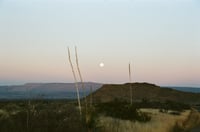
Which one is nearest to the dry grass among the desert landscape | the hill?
the desert landscape

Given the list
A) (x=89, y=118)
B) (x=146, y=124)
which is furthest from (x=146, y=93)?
(x=89, y=118)

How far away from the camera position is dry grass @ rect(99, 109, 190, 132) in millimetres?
15942

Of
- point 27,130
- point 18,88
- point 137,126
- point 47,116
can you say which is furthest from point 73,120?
point 18,88

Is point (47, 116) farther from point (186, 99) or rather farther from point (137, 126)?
point (186, 99)

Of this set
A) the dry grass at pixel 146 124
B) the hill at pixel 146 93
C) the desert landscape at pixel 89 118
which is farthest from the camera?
the hill at pixel 146 93

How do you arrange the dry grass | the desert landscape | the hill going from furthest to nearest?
the hill → the dry grass → the desert landscape

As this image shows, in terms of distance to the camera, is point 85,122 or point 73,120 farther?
point 85,122

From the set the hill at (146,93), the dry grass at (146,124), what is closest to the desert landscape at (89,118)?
the dry grass at (146,124)

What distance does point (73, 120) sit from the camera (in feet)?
42.9

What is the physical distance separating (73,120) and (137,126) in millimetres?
5743

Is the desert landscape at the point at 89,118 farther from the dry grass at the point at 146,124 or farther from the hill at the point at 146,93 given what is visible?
the hill at the point at 146,93

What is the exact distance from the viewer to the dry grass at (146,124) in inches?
628

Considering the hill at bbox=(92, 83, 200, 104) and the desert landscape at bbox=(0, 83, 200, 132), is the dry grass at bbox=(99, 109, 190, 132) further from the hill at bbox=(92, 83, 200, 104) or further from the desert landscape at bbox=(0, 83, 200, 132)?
the hill at bbox=(92, 83, 200, 104)

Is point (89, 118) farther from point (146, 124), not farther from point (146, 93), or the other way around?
point (146, 93)
